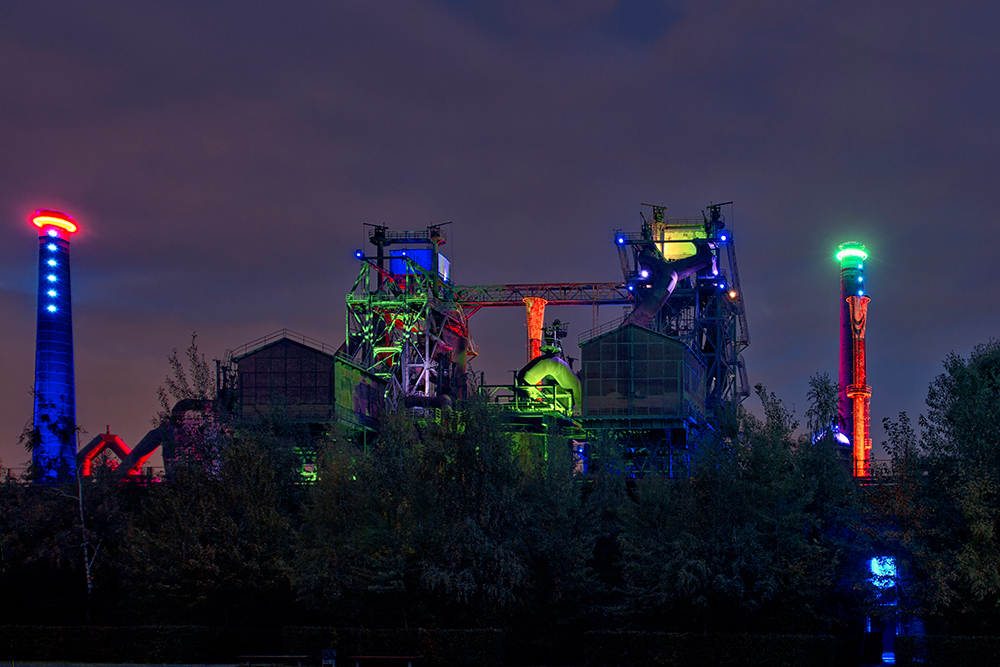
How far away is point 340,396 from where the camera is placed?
185 feet

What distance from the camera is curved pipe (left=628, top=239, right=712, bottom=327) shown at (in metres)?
67.1

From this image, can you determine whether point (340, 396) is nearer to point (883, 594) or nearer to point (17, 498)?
point (17, 498)

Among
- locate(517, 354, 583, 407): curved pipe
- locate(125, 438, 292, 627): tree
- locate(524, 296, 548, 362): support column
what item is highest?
locate(524, 296, 548, 362): support column

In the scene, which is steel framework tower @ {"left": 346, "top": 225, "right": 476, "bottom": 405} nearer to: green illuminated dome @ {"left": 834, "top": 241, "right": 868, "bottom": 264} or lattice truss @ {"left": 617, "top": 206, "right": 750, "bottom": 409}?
lattice truss @ {"left": 617, "top": 206, "right": 750, "bottom": 409}

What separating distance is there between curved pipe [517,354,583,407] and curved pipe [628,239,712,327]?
21.2 ft

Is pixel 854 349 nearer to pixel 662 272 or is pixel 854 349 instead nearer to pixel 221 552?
pixel 662 272

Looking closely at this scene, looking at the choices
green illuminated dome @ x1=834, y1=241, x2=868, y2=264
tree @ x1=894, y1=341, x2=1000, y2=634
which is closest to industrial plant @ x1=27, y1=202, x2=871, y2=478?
green illuminated dome @ x1=834, y1=241, x2=868, y2=264

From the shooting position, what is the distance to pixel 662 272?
6975 centimetres

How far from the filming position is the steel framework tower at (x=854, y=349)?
65.9m

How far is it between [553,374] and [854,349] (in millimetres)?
21516

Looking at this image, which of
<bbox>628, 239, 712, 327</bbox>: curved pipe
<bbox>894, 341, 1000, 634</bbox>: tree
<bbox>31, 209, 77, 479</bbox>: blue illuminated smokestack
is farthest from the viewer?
<bbox>31, 209, 77, 479</bbox>: blue illuminated smokestack

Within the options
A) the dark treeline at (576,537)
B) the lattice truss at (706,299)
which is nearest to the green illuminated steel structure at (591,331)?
the lattice truss at (706,299)

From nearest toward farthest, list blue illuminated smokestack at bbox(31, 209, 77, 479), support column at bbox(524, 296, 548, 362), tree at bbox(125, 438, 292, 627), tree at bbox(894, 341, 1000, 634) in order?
tree at bbox(894, 341, 1000, 634) → tree at bbox(125, 438, 292, 627) → blue illuminated smokestack at bbox(31, 209, 77, 479) → support column at bbox(524, 296, 548, 362)

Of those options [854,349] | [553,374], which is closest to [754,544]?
[553,374]
